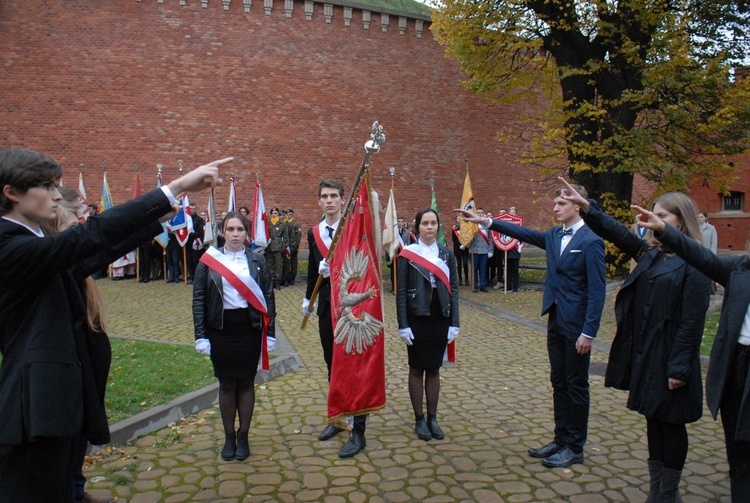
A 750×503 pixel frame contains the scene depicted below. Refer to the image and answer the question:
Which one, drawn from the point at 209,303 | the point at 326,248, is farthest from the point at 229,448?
the point at 326,248

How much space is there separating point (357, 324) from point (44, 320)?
8.81ft

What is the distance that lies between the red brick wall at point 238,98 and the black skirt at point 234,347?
15.5m

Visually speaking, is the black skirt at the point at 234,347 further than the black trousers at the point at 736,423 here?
Yes

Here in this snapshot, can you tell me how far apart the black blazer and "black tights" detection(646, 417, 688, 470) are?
3.35m

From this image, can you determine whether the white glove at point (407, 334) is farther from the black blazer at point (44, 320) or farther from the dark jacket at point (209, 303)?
the black blazer at point (44, 320)

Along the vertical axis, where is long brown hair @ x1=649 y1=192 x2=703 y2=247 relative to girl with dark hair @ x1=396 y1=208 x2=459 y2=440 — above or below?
above

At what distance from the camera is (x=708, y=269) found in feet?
10.4

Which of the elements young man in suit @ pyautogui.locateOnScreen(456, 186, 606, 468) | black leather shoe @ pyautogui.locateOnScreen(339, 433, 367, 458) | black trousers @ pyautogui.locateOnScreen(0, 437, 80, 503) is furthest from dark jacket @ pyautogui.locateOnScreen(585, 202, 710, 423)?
black trousers @ pyautogui.locateOnScreen(0, 437, 80, 503)

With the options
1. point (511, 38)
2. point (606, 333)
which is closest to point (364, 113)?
point (511, 38)

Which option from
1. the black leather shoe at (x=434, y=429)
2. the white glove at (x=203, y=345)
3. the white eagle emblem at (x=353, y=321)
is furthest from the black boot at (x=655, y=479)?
the white glove at (x=203, y=345)

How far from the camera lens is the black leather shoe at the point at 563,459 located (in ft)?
14.3

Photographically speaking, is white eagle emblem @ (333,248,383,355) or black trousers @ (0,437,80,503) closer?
black trousers @ (0,437,80,503)

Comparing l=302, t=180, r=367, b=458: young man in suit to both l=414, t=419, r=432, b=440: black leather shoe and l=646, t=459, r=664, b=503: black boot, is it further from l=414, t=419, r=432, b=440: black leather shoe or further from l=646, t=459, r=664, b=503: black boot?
l=646, t=459, r=664, b=503: black boot

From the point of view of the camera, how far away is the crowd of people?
7.44ft
